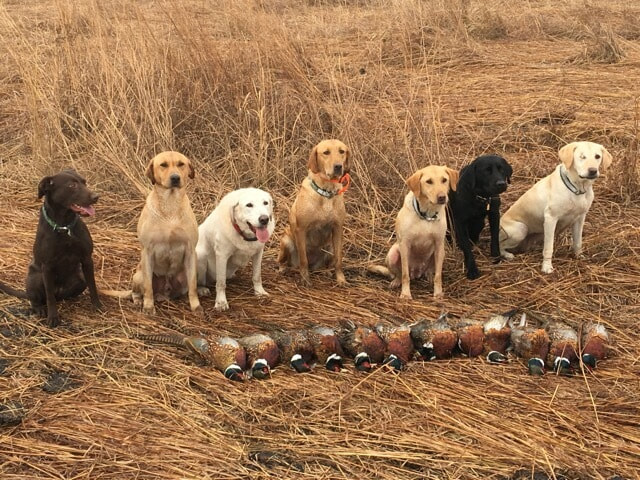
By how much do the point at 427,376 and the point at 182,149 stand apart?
162 inches

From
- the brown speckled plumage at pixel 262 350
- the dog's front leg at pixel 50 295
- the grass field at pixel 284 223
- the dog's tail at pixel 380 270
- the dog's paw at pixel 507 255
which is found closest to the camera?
the grass field at pixel 284 223

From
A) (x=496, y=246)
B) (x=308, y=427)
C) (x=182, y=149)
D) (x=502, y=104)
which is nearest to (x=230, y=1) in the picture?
(x=182, y=149)

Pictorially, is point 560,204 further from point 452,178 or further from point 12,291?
point 12,291

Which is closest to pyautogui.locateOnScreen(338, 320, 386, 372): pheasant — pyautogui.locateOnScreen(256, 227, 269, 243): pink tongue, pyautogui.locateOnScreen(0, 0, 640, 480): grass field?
pyautogui.locateOnScreen(0, 0, 640, 480): grass field

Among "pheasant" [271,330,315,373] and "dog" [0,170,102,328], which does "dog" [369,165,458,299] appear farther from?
"dog" [0,170,102,328]

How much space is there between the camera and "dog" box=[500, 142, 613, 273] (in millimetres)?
5285

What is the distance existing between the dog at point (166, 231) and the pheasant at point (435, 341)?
65.1 inches

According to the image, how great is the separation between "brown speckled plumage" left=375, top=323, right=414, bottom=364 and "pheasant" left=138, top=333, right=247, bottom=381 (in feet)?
2.76

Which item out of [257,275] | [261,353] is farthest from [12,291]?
[261,353]

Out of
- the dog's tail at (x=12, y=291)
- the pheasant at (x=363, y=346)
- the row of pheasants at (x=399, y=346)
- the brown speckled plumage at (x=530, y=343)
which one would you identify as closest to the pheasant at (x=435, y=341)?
the row of pheasants at (x=399, y=346)

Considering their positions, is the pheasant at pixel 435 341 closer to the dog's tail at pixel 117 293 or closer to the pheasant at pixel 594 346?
the pheasant at pixel 594 346

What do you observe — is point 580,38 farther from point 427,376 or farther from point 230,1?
point 427,376

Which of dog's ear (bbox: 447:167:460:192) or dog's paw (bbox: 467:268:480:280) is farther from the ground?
dog's ear (bbox: 447:167:460:192)

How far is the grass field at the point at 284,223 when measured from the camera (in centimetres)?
331
